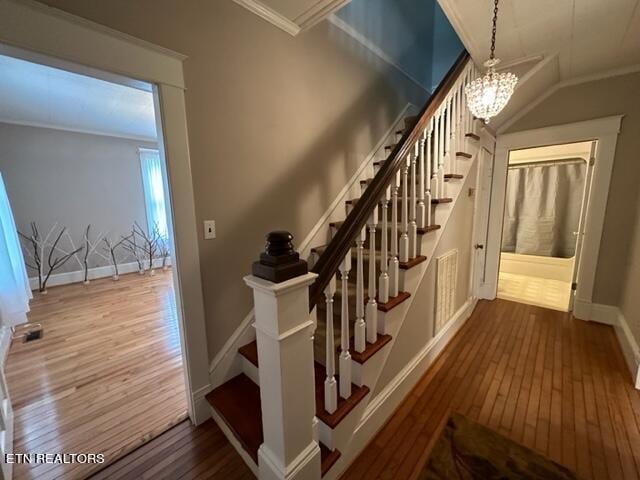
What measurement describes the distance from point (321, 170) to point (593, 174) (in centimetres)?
292

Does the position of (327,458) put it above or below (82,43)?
below

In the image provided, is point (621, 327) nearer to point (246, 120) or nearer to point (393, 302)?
point (393, 302)

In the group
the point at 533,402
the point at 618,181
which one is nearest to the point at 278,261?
the point at 533,402

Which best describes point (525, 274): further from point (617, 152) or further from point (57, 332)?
point (57, 332)

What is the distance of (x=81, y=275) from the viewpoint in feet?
14.3

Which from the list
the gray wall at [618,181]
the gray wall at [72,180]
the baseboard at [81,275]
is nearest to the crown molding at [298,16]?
the gray wall at [618,181]

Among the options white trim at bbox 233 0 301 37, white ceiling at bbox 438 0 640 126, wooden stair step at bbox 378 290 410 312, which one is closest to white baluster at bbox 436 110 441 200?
white ceiling at bbox 438 0 640 126

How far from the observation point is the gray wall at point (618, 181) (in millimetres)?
2416

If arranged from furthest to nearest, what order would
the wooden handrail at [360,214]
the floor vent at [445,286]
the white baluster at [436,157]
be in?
1. the floor vent at [445,286]
2. the white baluster at [436,157]
3. the wooden handrail at [360,214]

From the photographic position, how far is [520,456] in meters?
1.32

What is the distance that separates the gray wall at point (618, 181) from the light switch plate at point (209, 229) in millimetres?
3488

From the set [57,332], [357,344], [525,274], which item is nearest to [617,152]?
[525,274]

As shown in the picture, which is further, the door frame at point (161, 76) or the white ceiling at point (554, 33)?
the white ceiling at point (554, 33)

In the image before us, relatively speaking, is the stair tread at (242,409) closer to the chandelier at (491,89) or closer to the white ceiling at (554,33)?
the chandelier at (491,89)
